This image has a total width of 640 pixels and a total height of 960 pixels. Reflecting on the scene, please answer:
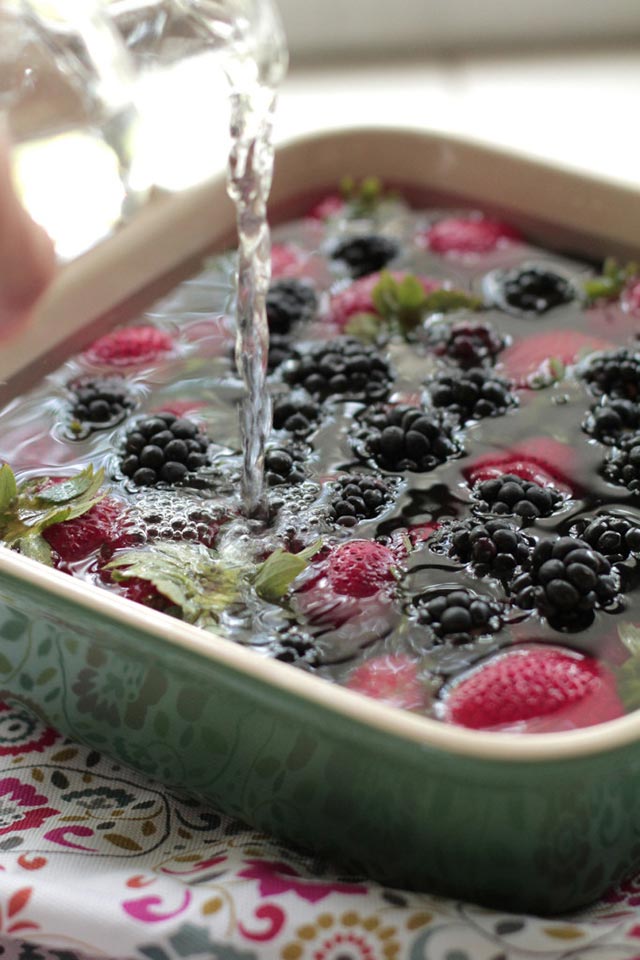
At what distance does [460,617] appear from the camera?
1.04m

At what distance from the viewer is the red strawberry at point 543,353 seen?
1392 millimetres

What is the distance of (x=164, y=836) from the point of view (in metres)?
1.03

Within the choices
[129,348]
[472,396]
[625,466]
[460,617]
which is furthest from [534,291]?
[460,617]

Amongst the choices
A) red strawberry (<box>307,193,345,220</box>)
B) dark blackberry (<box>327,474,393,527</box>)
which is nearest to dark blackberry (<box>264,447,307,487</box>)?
dark blackberry (<box>327,474,393,527</box>)

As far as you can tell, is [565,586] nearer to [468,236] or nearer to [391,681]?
[391,681]

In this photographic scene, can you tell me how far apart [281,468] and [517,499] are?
0.73 feet

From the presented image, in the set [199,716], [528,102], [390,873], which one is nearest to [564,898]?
[390,873]

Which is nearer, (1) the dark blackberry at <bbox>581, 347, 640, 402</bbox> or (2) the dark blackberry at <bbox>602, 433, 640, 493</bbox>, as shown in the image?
(2) the dark blackberry at <bbox>602, 433, 640, 493</bbox>

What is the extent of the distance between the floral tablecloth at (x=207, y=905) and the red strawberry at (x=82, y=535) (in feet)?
0.69

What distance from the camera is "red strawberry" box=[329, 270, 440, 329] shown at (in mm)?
1490

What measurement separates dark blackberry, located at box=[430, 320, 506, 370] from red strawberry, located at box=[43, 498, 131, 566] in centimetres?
45

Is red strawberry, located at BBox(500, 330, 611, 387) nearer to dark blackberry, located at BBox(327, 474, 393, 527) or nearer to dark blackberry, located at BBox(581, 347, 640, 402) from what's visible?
dark blackberry, located at BBox(581, 347, 640, 402)

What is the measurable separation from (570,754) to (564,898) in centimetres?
15

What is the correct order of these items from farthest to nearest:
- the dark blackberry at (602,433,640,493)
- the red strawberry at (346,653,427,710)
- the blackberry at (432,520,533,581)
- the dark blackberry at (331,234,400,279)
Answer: the dark blackberry at (331,234,400,279)
the dark blackberry at (602,433,640,493)
the blackberry at (432,520,533,581)
the red strawberry at (346,653,427,710)
